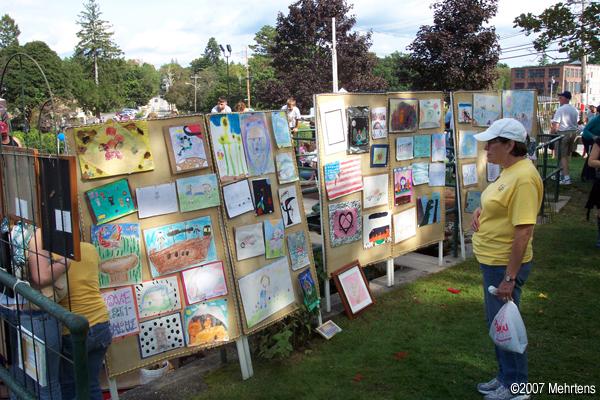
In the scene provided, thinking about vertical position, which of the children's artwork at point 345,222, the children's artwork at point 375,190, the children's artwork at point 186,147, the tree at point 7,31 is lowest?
the children's artwork at point 345,222

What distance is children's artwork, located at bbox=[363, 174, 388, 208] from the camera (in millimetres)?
5152

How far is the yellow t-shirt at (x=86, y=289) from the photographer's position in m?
2.75

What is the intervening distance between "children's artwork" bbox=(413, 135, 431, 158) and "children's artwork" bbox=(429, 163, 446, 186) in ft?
0.58

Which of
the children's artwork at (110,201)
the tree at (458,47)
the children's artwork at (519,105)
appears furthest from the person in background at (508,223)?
the tree at (458,47)

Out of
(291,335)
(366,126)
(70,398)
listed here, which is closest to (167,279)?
(70,398)

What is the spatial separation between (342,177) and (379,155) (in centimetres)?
64

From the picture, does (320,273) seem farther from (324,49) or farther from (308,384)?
(324,49)

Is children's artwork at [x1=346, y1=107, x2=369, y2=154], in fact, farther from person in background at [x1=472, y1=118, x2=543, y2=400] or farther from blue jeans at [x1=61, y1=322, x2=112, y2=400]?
blue jeans at [x1=61, y1=322, x2=112, y2=400]

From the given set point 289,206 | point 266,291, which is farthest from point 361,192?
point 266,291

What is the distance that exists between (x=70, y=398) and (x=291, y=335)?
1810 millimetres

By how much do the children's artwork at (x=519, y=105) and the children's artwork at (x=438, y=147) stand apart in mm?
1590

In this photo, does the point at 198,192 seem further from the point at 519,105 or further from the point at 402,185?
the point at 519,105

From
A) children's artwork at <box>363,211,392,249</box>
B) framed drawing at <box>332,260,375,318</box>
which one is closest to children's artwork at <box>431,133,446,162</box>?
children's artwork at <box>363,211,392,249</box>

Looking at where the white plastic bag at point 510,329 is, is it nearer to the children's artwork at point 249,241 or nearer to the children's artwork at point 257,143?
the children's artwork at point 249,241
